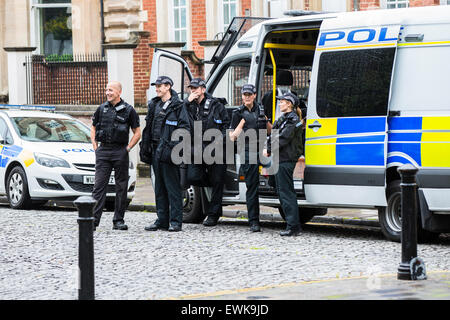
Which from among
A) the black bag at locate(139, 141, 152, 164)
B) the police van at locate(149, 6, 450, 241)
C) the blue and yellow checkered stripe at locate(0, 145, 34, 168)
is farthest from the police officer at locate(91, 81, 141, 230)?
the blue and yellow checkered stripe at locate(0, 145, 34, 168)

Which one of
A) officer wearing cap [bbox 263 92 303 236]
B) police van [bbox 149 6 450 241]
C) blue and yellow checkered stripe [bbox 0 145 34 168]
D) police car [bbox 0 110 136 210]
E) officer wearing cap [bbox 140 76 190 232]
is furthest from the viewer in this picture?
blue and yellow checkered stripe [bbox 0 145 34 168]

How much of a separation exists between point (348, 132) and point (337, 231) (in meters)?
1.88

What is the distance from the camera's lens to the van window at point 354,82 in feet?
38.9

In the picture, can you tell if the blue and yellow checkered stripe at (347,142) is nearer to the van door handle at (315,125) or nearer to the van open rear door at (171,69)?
the van door handle at (315,125)

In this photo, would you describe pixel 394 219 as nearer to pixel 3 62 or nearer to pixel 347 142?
pixel 347 142

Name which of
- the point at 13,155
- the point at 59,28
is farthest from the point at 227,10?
the point at 13,155

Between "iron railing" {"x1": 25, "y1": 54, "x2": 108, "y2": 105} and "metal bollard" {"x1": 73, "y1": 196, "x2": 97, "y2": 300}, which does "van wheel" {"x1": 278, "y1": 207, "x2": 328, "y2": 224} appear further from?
"iron railing" {"x1": 25, "y1": 54, "x2": 108, "y2": 105}

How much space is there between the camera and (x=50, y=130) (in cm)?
1739

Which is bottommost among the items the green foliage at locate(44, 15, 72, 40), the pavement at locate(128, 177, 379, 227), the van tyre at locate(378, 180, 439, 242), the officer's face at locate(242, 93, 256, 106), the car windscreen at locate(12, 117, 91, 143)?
the pavement at locate(128, 177, 379, 227)

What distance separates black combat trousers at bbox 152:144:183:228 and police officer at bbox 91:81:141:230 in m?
0.40

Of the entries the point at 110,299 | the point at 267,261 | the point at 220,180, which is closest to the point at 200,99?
the point at 220,180

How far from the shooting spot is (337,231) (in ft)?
44.4

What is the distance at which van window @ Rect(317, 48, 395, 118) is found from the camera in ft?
38.9
